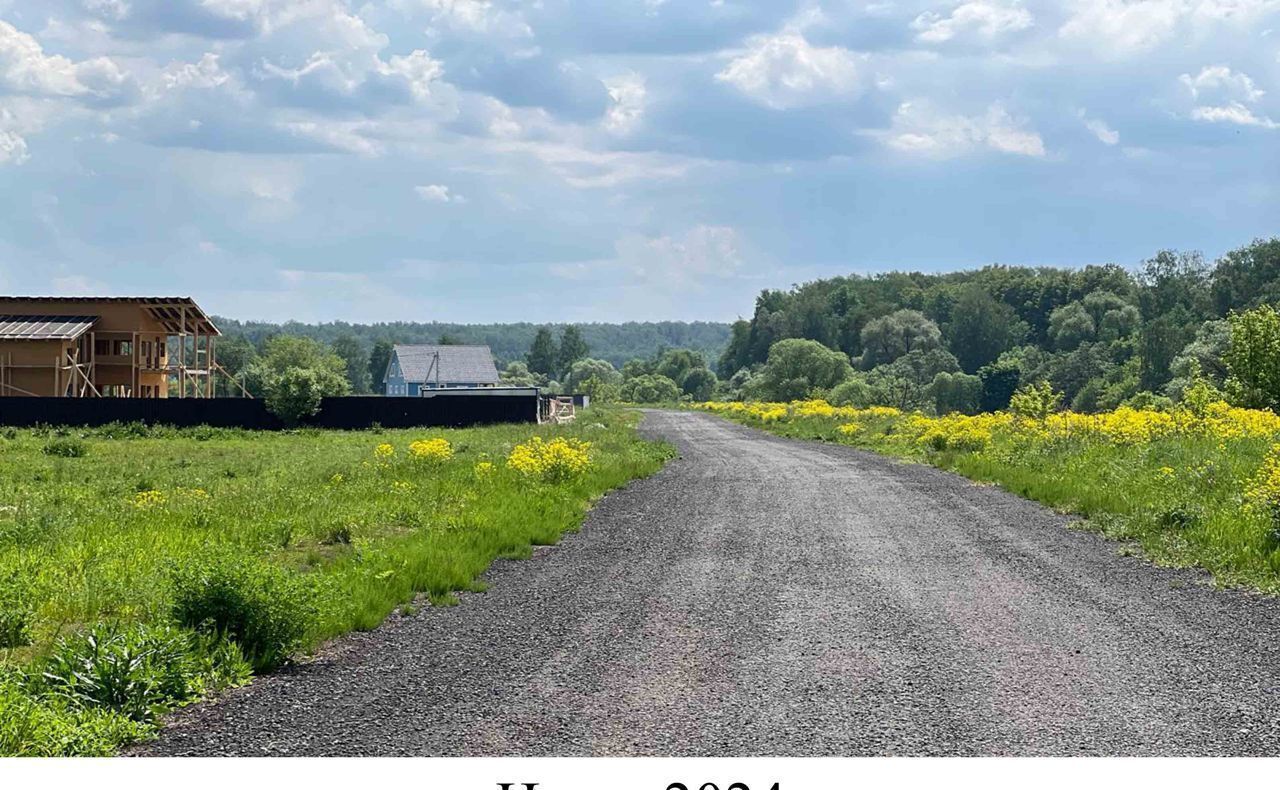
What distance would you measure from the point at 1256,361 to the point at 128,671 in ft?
159

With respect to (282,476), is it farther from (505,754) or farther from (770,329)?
(770,329)

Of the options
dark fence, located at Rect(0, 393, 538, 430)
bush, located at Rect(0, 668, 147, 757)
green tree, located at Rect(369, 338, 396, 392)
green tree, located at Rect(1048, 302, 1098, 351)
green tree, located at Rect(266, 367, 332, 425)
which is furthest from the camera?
green tree, located at Rect(369, 338, 396, 392)

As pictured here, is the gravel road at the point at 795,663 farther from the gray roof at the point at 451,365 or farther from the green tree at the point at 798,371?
the gray roof at the point at 451,365

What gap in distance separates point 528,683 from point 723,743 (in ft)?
5.85

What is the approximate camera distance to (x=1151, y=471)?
19703 millimetres

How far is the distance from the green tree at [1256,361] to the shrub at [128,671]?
45818 mm

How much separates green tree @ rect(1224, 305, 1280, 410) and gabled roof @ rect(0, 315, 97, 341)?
45.4m

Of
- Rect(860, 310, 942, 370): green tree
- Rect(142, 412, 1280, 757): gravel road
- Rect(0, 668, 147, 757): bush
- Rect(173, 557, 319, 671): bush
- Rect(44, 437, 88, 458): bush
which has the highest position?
Rect(860, 310, 942, 370): green tree

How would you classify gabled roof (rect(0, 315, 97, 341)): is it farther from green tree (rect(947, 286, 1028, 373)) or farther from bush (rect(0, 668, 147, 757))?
green tree (rect(947, 286, 1028, 373))

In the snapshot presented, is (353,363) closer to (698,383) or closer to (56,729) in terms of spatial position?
(698,383)

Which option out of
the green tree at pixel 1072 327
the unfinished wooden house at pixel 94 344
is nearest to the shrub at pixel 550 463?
the unfinished wooden house at pixel 94 344

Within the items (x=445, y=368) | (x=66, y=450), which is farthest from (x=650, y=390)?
(x=66, y=450)

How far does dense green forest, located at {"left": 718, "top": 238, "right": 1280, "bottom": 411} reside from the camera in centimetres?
10144

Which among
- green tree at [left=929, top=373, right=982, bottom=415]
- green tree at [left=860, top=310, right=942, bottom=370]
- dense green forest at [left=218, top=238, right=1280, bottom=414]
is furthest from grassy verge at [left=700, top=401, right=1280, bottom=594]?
green tree at [left=860, top=310, right=942, bottom=370]
